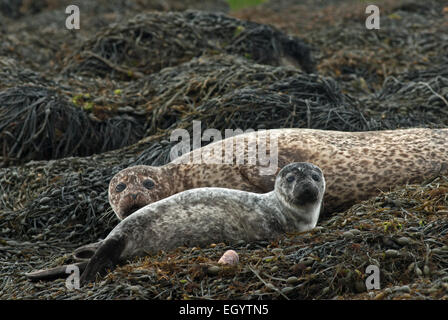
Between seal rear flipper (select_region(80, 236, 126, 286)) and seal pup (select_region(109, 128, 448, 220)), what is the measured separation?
0.91 m

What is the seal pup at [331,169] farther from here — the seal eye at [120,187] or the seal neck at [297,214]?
the seal neck at [297,214]

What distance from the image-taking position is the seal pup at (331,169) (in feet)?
20.1

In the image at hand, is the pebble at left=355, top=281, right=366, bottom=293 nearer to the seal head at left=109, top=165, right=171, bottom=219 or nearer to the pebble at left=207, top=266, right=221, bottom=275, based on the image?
the pebble at left=207, top=266, right=221, bottom=275

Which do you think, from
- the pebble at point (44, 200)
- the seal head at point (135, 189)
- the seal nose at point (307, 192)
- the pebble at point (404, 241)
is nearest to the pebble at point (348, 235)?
the pebble at point (404, 241)

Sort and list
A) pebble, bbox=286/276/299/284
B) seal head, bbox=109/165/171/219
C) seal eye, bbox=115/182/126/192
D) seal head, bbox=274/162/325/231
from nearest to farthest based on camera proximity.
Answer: pebble, bbox=286/276/299/284
seal head, bbox=274/162/325/231
seal head, bbox=109/165/171/219
seal eye, bbox=115/182/126/192

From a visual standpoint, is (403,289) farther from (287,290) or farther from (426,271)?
(287,290)

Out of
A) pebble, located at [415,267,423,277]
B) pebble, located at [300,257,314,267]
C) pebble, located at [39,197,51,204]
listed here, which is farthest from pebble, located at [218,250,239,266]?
pebble, located at [39,197,51,204]

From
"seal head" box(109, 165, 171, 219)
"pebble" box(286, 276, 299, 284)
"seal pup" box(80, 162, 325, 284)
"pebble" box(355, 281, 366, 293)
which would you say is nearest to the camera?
"pebble" box(355, 281, 366, 293)

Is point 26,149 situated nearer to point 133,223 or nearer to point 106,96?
point 106,96

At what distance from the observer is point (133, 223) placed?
5281 millimetres

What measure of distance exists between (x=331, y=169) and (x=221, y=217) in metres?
Result: 1.18

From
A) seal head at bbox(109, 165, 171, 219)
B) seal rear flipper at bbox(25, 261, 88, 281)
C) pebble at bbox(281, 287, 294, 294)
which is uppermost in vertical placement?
seal head at bbox(109, 165, 171, 219)

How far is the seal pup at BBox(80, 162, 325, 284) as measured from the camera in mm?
5270

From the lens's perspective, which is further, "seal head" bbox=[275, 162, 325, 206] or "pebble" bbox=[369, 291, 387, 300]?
"seal head" bbox=[275, 162, 325, 206]
